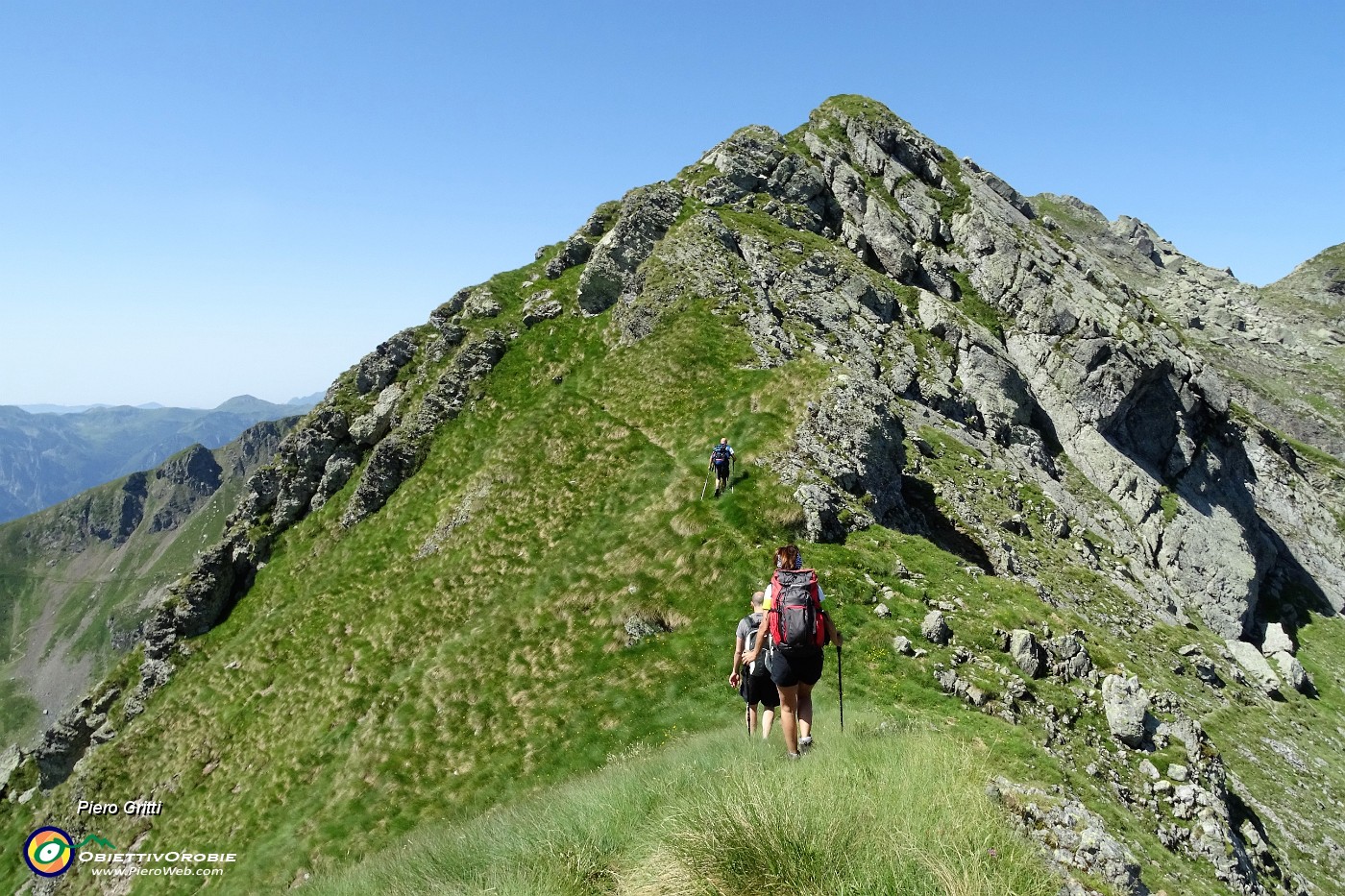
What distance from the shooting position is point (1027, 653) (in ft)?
63.3

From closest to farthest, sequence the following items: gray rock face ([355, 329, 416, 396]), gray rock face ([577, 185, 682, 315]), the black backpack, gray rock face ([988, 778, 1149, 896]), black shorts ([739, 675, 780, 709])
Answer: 1. gray rock face ([988, 778, 1149, 896])
2. the black backpack
3. black shorts ([739, 675, 780, 709])
4. gray rock face ([577, 185, 682, 315])
5. gray rock face ([355, 329, 416, 396])

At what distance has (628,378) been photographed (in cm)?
4438

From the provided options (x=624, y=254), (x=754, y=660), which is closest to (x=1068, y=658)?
(x=754, y=660)

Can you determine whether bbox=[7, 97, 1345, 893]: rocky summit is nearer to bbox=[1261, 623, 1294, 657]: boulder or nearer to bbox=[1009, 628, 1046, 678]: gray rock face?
bbox=[1009, 628, 1046, 678]: gray rock face

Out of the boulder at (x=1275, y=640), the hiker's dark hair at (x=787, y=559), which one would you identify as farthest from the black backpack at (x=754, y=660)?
the boulder at (x=1275, y=640)

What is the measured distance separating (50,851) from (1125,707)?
168 feet

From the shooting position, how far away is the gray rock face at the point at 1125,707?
1683 centimetres

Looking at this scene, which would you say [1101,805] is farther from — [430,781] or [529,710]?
[430,781]

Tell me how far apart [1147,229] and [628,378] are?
211372 mm

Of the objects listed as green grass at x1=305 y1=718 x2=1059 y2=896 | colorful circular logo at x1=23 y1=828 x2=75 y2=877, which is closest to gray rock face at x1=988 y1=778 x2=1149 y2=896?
green grass at x1=305 y1=718 x2=1059 y2=896

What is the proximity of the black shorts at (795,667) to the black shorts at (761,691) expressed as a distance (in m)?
1.71

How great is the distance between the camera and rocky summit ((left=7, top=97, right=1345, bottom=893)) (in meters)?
19.2

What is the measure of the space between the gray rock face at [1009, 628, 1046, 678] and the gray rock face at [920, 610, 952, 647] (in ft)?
6.15

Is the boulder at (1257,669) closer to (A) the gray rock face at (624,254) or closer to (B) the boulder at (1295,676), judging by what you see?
(B) the boulder at (1295,676)
